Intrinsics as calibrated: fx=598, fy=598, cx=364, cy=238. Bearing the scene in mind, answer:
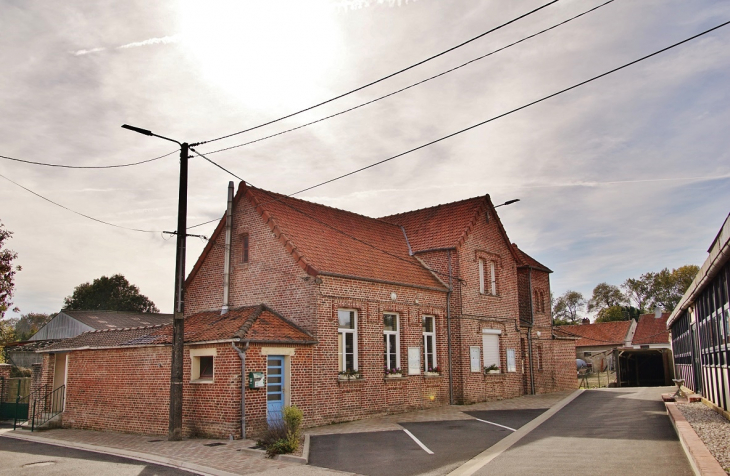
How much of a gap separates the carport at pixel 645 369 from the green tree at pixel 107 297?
46304 millimetres

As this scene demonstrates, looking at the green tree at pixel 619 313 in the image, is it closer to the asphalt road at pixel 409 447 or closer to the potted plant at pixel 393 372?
the potted plant at pixel 393 372

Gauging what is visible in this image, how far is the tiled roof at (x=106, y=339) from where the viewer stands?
1876cm

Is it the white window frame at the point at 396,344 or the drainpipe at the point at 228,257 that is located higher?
the drainpipe at the point at 228,257

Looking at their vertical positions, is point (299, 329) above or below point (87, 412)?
above

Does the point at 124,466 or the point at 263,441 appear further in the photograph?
the point at 263,441

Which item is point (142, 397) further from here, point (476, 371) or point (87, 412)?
point (476, 371)

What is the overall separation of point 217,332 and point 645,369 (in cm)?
3705

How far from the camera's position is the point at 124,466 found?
38.6 feet

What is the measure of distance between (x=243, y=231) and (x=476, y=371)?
10499 mm

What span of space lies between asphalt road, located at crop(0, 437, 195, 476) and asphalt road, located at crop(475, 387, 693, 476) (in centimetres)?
632

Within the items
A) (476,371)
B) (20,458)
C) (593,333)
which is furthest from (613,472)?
(593,333)

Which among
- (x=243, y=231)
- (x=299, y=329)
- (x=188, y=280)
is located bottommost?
(x=299, y=329)

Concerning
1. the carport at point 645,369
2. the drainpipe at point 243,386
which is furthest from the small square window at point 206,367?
the carport at point 645,369

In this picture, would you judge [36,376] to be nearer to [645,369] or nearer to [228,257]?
[228,257]
